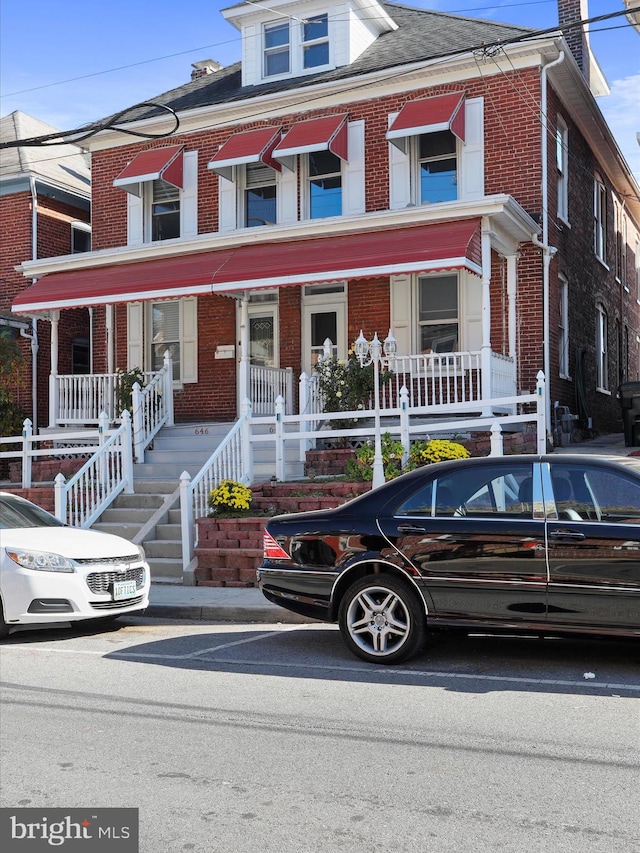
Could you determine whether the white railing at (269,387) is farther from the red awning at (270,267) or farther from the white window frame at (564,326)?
the white window frame at (564,326)

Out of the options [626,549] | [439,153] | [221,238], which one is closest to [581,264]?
[439,153]

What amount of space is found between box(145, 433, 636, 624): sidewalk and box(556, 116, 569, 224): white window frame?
10711mm

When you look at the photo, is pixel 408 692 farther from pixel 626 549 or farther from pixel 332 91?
pixel 332 91

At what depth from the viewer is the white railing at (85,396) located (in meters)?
17.3

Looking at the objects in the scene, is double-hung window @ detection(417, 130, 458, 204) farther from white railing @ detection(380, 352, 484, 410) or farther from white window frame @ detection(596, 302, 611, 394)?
white window frame @ detection(596, 302, 611, 394)

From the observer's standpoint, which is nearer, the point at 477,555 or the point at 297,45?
the point at 477,555

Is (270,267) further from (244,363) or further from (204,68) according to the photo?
(204,68)

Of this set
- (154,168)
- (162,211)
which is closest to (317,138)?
(154,168)

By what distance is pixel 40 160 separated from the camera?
876 inches

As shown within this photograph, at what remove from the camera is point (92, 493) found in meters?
13.9

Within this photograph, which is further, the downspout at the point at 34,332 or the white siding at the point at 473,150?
the downspout at the point at 34,332

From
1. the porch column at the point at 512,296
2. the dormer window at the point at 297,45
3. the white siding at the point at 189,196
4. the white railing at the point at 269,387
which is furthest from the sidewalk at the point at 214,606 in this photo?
the dormer window at the point at 297,45

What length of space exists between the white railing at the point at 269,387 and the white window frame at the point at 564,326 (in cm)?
522

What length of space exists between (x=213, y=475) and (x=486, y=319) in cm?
477
